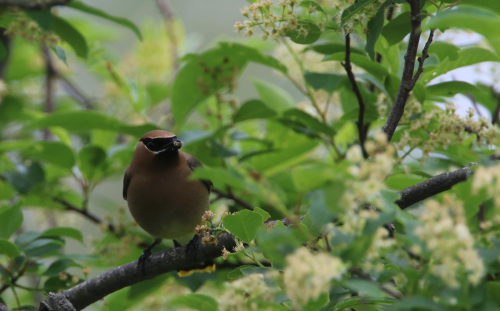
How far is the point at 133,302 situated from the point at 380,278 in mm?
2698

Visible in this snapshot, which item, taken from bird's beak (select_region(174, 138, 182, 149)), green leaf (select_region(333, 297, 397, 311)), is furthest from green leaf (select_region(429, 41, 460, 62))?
bird's beak (select_region(174, 138, 182, 149))

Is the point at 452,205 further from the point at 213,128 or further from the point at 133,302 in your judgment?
the point at 213,128

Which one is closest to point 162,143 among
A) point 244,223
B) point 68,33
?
point 68,33

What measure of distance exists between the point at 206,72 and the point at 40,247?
177 centimetres

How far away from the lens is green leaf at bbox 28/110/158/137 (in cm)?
400

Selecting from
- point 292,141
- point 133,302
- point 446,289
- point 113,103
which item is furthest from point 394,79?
point 113,103

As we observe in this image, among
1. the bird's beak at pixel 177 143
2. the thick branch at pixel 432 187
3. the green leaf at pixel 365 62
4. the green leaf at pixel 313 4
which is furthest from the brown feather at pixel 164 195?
the thick branch at pixel 432 187

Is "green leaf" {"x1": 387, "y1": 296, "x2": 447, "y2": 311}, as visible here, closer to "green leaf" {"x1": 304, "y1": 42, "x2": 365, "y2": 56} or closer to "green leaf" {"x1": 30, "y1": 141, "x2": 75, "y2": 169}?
"green leaf" {"x1": 304, "y1": 42, "x2": 365, "y2": 56}

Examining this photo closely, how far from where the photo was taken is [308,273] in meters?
1.30

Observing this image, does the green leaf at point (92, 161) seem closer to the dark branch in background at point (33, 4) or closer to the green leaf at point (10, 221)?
the green leaf at point (10, 221)

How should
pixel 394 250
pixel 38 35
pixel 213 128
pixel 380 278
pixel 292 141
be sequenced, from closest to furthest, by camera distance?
pixel 394 250, pixel 380 278, pixel 38 35, pixel 292 141, pixel 213 128

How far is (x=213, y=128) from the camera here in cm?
488

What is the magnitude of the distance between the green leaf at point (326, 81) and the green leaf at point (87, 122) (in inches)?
52.8

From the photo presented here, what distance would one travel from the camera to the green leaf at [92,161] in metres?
4.29
